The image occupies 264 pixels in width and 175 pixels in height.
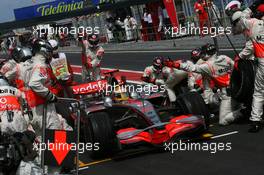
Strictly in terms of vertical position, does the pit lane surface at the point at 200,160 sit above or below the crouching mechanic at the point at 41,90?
below

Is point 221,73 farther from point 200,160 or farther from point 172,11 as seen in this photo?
point 172,11

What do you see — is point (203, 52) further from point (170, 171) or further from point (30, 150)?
point (30, 150)

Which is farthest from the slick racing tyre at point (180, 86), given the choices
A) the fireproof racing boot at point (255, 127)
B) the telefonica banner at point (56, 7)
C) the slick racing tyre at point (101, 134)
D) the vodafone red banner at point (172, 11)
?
the telefonica banner at point (56, 7)

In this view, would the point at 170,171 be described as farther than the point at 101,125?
No

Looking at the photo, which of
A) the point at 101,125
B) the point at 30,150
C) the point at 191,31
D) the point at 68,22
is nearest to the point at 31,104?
the point at 101,125

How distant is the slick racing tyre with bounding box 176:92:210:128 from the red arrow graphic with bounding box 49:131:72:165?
10.1ft

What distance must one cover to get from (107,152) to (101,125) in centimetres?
47

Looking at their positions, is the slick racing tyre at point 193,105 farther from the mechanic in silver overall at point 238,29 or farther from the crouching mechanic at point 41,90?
the crouching mechanic at point 41,90

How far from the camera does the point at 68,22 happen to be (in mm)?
53500

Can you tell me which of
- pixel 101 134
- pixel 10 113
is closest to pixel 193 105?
pixel 101 134

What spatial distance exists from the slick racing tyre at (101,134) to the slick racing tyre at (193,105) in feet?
4.42

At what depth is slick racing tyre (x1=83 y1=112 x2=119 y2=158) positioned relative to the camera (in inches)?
337

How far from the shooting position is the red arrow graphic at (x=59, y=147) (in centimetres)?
653

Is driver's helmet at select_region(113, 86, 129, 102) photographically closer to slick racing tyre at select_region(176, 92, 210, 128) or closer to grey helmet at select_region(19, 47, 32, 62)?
slick racing tyre at select_region(176, 92, 210, 128)
